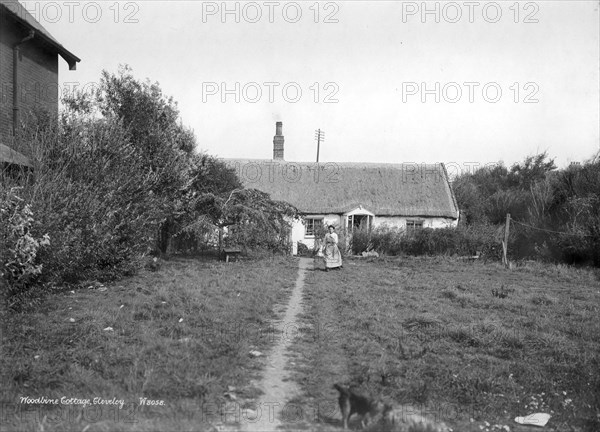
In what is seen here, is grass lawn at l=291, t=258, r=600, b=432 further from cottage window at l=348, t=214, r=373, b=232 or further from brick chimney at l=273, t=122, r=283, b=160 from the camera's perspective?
brick chimney at l=273, t=122, r=283, b=160

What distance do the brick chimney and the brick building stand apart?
72.5ft

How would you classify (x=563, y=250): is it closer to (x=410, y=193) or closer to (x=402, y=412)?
(x=410, y=193)

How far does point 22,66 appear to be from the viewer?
15352mm

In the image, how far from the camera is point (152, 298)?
388 inches

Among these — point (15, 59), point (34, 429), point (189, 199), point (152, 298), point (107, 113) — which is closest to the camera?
point (34, 429)

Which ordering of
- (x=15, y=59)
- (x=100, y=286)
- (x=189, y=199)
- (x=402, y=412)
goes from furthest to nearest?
(x=189, y=199) → (x=15, y=59) → (x=100, y=286) → (x=402, y=412)

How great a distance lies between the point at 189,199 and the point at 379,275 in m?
8.98

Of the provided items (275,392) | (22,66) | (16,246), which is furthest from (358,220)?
(275,392)

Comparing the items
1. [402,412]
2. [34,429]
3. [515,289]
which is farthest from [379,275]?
[34,429]

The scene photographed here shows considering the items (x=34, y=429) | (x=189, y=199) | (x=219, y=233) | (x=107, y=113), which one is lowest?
(x=34, y=429)

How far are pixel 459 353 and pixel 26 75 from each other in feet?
50.6

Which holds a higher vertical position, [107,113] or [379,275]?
[107,113]

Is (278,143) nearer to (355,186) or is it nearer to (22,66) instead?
(355,186)

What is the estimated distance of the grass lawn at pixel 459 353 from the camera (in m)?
5.08
